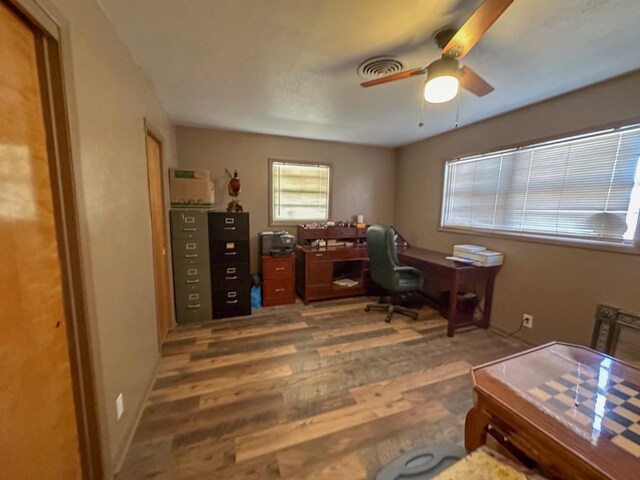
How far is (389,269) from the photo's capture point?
9.89ft

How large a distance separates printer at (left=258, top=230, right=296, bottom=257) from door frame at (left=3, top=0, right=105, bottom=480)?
96.4 inches

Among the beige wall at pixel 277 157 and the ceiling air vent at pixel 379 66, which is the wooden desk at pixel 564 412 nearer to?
the ceiling air vent at pixel 379 66

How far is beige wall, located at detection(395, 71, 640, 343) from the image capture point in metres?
1.99

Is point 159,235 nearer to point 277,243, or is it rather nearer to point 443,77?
point 277,243

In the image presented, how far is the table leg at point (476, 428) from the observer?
1117mm

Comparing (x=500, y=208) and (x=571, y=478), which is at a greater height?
(x=500, y=208)

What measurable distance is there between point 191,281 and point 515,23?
341cm

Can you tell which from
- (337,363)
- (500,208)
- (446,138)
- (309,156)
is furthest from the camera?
(309,156)

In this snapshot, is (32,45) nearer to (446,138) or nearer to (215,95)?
(215,95)

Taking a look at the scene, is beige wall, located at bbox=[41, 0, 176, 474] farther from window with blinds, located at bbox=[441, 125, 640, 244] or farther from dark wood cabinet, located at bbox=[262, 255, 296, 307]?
window with blinds, located at bbox=[441, 125, 640, 244]

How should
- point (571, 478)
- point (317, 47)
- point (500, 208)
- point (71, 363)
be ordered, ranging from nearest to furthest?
1. point (571, 478)
2. point (71, 363)
3. point (317, 47)
4. point (500, 208)

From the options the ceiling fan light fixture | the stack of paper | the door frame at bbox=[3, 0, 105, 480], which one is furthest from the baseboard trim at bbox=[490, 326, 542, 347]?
the door frame at bbox=[3, 0, 105, 480]

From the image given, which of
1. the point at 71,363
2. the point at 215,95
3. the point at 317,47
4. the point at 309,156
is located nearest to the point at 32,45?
the point at 71,363

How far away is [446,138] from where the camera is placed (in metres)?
3.50
